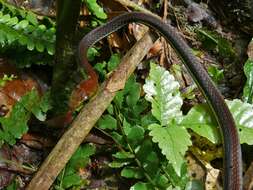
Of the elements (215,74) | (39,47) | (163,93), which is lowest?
(215,74)

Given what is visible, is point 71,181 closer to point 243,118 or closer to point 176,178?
point 176,178

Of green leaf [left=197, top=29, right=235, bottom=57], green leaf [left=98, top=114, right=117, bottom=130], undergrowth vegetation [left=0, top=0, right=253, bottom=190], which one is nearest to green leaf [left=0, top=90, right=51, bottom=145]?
undergrowth vegetation [left=0, top=0, right=253, bottom=190]

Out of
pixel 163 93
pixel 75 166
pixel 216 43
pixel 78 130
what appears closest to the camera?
pixel 78 130

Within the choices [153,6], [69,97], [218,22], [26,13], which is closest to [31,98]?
[69,97]

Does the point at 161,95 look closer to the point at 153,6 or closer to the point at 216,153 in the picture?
the point at 216,153

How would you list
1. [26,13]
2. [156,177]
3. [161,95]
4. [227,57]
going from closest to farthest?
[156,177] → [161,95] → [26,13] → [227,57]

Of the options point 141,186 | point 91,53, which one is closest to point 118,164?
point 141,186
